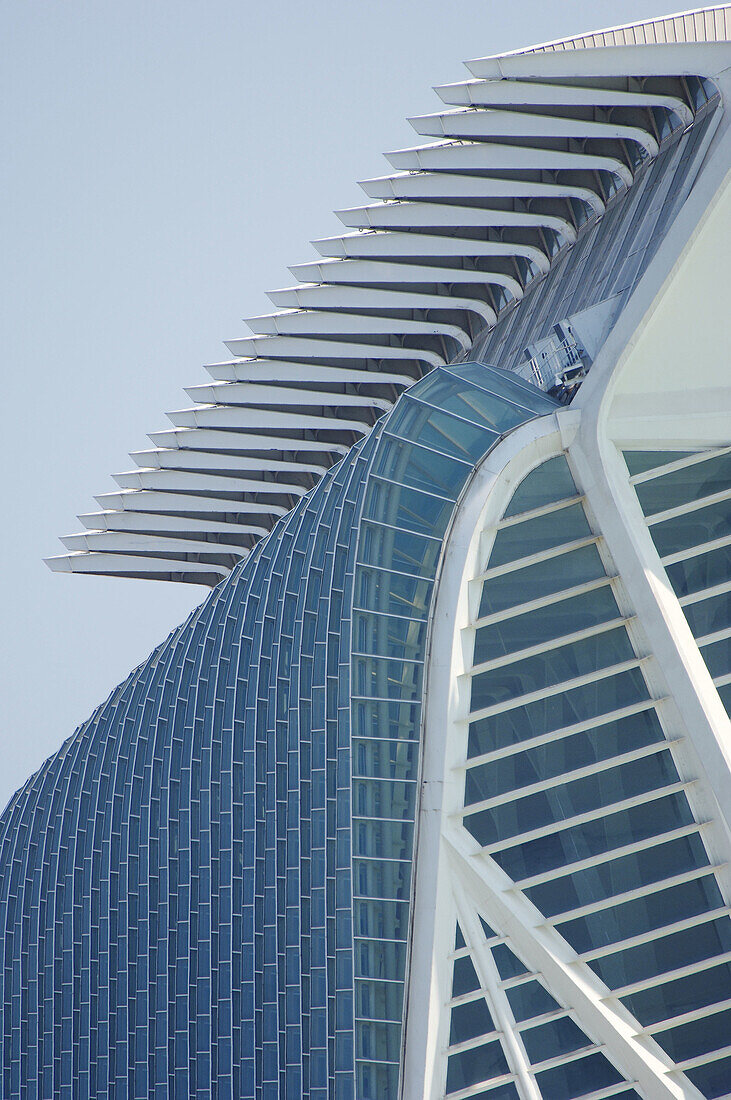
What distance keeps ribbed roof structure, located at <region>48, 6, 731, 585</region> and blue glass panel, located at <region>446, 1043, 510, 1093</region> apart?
22323mm

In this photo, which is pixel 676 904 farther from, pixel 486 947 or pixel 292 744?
pixel 292 744

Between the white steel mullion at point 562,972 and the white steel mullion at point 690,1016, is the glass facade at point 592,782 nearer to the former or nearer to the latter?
the white steel mullion at point 690,1016

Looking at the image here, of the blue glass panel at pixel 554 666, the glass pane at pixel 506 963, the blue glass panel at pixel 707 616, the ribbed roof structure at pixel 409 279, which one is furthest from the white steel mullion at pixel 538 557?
the ribbed roof structure at pixel 409 279

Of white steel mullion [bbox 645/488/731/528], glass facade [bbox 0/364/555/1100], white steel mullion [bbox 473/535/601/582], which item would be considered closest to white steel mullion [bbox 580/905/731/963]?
glass facade [bbox 0/364/555/1100]

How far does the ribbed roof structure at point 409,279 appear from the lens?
37.4 metres

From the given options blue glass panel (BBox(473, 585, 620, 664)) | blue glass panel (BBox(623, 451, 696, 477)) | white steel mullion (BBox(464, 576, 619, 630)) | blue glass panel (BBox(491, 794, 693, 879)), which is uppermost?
blue glass panel (BBox(623, 451, 696, 477))

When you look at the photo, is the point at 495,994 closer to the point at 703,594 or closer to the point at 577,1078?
the point at 577,1078

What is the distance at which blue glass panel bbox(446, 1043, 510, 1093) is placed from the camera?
26.0m

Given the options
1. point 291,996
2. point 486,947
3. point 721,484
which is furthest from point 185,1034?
point 721,484

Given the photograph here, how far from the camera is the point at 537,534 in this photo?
28500 millimetres

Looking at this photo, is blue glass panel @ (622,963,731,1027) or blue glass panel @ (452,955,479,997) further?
blue glass panel @ (452,955,479,997)

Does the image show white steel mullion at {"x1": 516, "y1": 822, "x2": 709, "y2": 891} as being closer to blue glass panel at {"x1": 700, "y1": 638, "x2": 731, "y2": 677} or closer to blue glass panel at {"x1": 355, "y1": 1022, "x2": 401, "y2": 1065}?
blue glass panel at {"x1": 700, "y1": 638, "x2": 731, "y2": 677}

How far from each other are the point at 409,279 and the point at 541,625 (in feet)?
80.5

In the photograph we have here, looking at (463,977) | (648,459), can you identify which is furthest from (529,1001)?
(648,459)
